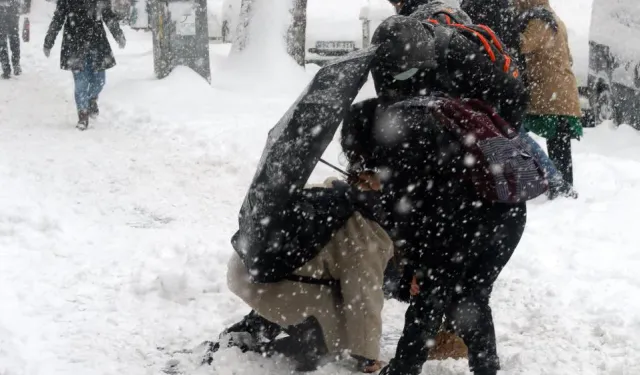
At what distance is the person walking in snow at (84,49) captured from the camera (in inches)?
356

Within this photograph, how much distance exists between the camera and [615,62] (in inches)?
356

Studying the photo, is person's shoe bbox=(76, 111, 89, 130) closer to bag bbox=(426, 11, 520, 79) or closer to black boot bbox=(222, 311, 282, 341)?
black boot bbox=(222, 311, 282, 341)

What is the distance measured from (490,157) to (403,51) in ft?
1.63

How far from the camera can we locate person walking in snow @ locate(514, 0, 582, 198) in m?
6.00

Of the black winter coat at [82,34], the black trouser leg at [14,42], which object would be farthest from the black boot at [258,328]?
the black trouser leg at [14,42]

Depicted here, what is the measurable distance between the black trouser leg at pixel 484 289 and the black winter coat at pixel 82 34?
6983mm

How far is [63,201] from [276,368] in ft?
10.2

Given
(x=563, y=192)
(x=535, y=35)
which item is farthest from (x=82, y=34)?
(x=563, y=192)

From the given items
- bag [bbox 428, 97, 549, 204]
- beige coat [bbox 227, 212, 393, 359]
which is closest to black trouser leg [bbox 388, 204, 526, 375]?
bag [bbox 428, 97, 549, 204]

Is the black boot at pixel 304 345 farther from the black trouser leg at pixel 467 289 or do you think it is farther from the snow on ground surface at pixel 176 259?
the black trouser leg at pixel 467 289

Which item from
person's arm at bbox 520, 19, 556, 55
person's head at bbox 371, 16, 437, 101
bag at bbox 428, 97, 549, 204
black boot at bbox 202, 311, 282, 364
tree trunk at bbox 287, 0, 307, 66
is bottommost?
black boot at bbox 202, 311, 282, 364

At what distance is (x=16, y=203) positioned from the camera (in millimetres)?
5699

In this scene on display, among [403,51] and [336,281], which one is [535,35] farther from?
[403,51]

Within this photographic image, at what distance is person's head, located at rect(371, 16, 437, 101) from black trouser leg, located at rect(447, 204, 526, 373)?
23.7 inches
